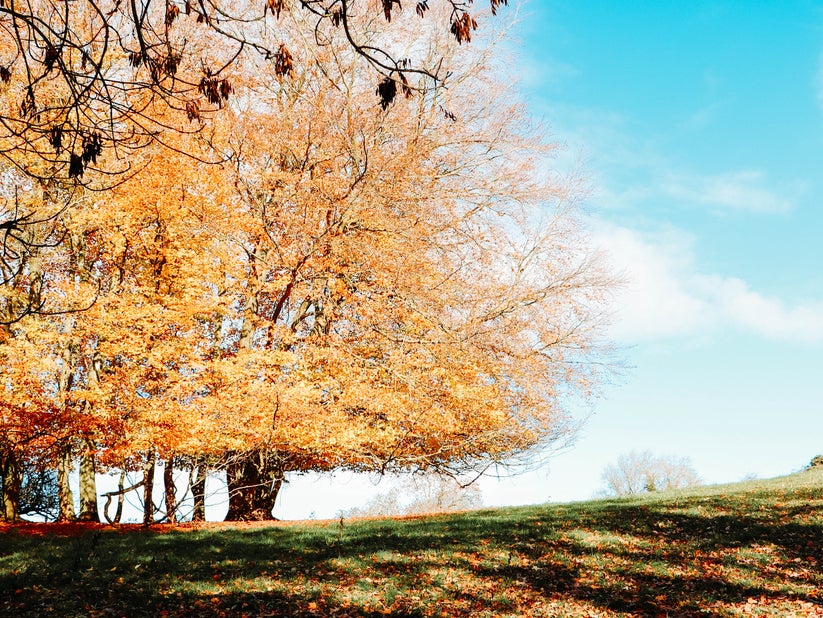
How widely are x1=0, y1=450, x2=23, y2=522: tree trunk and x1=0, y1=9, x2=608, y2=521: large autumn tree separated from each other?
0.15 meters

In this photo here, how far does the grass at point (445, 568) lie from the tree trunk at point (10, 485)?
161 inches

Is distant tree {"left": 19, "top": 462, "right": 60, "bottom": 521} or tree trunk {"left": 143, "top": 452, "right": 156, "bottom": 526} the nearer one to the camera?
tree trunk {"left": 143, "top": 452, "right": 156, "bottom": 526}

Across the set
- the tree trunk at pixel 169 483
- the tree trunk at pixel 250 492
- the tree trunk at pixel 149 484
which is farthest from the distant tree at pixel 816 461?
the tree trunk at pixel 149 484

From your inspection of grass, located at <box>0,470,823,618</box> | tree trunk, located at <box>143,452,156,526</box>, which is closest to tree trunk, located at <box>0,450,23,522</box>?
tree trunk, located at <box>143,452,156,526</box>

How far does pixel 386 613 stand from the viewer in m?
7.05

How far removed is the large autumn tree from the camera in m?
13.2

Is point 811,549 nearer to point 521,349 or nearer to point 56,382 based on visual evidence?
point 521,349

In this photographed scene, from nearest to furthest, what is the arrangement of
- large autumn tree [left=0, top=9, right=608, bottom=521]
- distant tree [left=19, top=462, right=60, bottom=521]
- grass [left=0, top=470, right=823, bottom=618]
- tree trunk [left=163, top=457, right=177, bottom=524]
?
grass [left=0, top=470, right=823, bottom=618] < large autumn tree [left=0, top=9, right=608, bottom=521] < tree trunk [left=163, top=457, right=177, bottom=524] < distant tree [left=19, top=462, right=60, bottom=521]

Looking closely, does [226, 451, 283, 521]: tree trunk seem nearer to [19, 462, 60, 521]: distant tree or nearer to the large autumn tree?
the large autumn tree

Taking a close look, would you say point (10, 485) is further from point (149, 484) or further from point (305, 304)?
point (305, 304)

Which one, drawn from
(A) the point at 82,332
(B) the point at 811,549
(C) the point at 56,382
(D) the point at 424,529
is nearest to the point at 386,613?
(D) the point at 424,529

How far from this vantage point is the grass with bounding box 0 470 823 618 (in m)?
7.22

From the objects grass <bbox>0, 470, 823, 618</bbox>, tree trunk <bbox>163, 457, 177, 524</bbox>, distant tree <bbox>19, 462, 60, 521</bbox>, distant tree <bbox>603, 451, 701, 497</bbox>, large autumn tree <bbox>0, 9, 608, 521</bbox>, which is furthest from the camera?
distant tree <bbox>603, 451, 701, 497</bbox>

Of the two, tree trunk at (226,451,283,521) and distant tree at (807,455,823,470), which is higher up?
tree trunk at (226,451,283,521)
